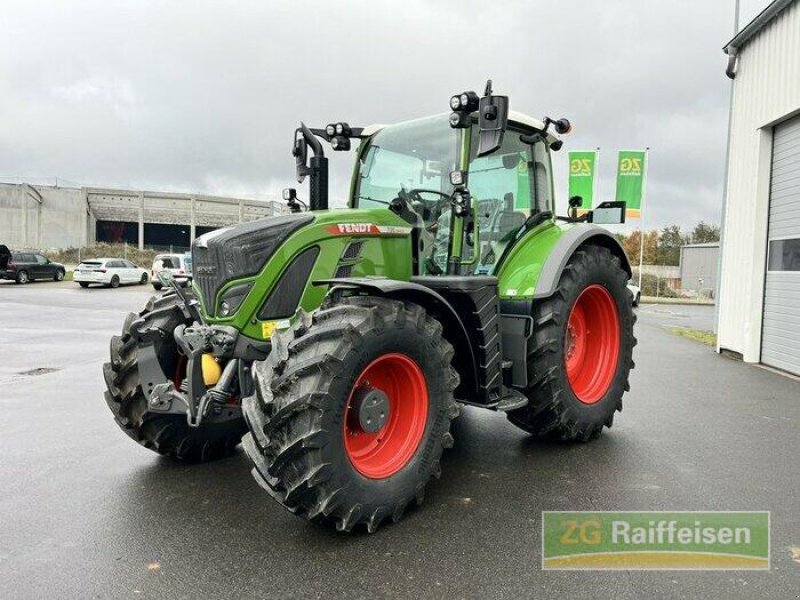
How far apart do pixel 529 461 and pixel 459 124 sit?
2.47 metres

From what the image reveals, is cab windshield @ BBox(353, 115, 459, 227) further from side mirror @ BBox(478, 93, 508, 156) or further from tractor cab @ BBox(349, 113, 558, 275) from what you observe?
side mirror @ BBox(478, 93, 508, 156)

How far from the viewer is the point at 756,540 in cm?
319

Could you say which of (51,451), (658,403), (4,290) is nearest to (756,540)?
(658,403)

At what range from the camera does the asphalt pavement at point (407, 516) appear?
2.72 meters

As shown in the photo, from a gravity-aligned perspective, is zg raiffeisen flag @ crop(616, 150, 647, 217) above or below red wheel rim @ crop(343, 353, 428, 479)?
above

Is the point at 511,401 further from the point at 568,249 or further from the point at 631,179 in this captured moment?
the point at 631,179

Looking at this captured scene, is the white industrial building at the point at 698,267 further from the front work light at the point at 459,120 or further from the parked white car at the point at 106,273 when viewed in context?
the front work light at the point at 459,120

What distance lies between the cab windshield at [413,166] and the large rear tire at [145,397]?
1728 mm

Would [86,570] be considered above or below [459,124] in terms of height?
below

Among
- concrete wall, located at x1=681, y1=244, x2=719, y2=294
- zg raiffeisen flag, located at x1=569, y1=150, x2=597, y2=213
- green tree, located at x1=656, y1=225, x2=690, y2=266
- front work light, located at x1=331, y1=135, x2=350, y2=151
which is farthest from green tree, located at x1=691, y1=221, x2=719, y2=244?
front work light, located at x1=331, y1=135, x2=350, y2=151

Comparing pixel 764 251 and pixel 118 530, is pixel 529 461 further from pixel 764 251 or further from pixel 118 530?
pixel 764 251

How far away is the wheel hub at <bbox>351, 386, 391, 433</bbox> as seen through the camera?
3.24 meters

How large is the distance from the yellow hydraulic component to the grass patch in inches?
438

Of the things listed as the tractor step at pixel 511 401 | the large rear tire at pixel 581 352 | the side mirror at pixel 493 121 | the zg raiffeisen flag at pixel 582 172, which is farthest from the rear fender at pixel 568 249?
the zg raiffeisen flag at pixel 582 172
